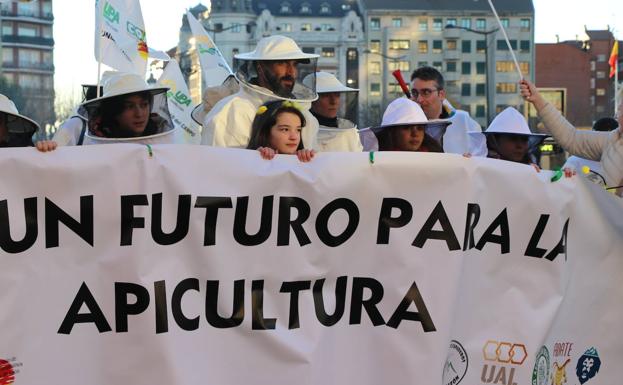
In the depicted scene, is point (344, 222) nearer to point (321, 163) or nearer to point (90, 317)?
point (321, 163)

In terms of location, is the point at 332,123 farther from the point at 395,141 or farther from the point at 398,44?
the point at 398,44

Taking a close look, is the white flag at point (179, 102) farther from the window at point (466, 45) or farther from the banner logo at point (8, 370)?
the window at point (466, 45)

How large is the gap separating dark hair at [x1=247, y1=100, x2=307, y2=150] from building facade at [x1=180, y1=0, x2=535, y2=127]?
113 m

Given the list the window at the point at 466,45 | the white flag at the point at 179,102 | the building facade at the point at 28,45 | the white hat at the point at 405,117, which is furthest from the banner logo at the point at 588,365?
the window at the point at 466,45

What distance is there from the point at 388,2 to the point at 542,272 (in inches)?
4689

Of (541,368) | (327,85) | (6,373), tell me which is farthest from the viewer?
(327,85)

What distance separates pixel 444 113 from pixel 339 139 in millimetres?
1360

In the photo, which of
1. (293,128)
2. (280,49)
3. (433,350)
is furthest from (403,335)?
(280,49)

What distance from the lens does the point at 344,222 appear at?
541 centimetres

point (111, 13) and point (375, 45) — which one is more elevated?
point (375, 45)

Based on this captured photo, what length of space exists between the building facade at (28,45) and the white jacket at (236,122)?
114250mm

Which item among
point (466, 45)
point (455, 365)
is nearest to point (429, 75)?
point (455, 365)

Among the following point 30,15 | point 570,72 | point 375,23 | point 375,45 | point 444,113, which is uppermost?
point 30,15

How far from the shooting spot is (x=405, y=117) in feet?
21.9
